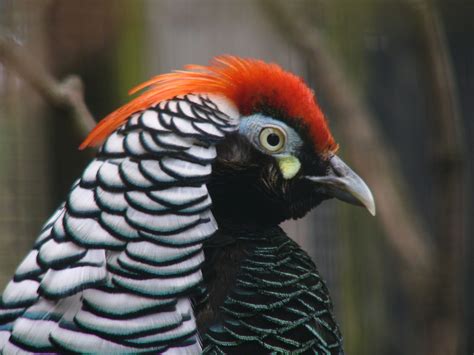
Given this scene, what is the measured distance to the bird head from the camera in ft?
7.50

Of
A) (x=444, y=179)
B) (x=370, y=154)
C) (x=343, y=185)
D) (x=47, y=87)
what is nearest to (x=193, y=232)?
(x=343, y=185)

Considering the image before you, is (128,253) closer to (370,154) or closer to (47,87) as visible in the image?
(47,87)

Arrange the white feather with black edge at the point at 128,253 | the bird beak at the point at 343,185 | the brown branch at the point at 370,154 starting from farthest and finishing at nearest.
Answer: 1. the brown branch at the point at 370,154
2. the bird beak at the point at 343,185
3. the white feather with black edge at the point at 128,253

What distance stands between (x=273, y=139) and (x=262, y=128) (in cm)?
5

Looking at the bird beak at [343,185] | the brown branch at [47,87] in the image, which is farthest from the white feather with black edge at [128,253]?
the brown branch at [47,87]

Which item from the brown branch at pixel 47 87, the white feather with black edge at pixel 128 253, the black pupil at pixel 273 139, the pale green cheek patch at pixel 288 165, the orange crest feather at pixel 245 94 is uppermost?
the brown branch at pixel 47 87

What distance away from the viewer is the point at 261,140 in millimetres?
2279

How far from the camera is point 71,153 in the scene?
396cm

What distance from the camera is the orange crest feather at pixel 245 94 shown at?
2.29 m

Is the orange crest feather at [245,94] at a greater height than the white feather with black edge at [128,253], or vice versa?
the orange crest feather at [245,94]

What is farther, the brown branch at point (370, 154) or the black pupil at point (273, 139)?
the brown branch at point (370, 154)

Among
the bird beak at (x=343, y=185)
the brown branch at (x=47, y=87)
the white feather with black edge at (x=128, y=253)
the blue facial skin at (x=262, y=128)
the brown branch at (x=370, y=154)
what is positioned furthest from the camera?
the brown branch at (x=370, y=154)

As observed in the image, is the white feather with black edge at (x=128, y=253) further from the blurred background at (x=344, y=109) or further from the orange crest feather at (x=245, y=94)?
the blurred background at (x=344, y=109)

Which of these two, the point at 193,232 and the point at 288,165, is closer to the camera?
the point at 193,232
